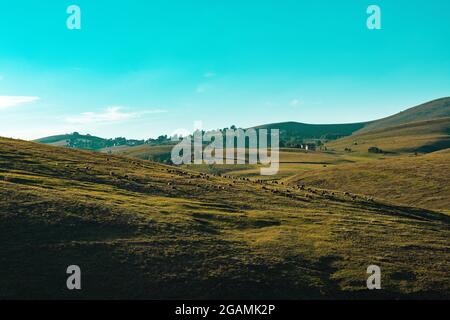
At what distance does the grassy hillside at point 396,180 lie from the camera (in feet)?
352

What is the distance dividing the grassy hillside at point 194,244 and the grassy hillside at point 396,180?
38.1 metres

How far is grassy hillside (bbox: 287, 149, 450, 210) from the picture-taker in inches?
4225

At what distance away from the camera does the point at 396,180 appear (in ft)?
408

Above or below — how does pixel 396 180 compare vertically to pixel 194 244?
above

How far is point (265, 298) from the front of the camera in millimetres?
38906

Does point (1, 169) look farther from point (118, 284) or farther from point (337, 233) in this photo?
point (337, 233)

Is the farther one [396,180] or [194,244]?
[396,180]

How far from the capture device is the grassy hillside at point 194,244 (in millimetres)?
39344

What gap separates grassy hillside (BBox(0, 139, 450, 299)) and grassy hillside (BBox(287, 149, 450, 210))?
3813cm

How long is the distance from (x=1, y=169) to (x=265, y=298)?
4676 centimetres

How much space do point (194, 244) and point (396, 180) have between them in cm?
9089

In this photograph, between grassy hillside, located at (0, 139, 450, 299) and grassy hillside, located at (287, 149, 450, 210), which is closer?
grassy hillside, located at (0, 139, 450, 299)

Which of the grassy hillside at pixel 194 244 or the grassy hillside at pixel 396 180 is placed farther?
the grassy hillside at pixel 396 180
